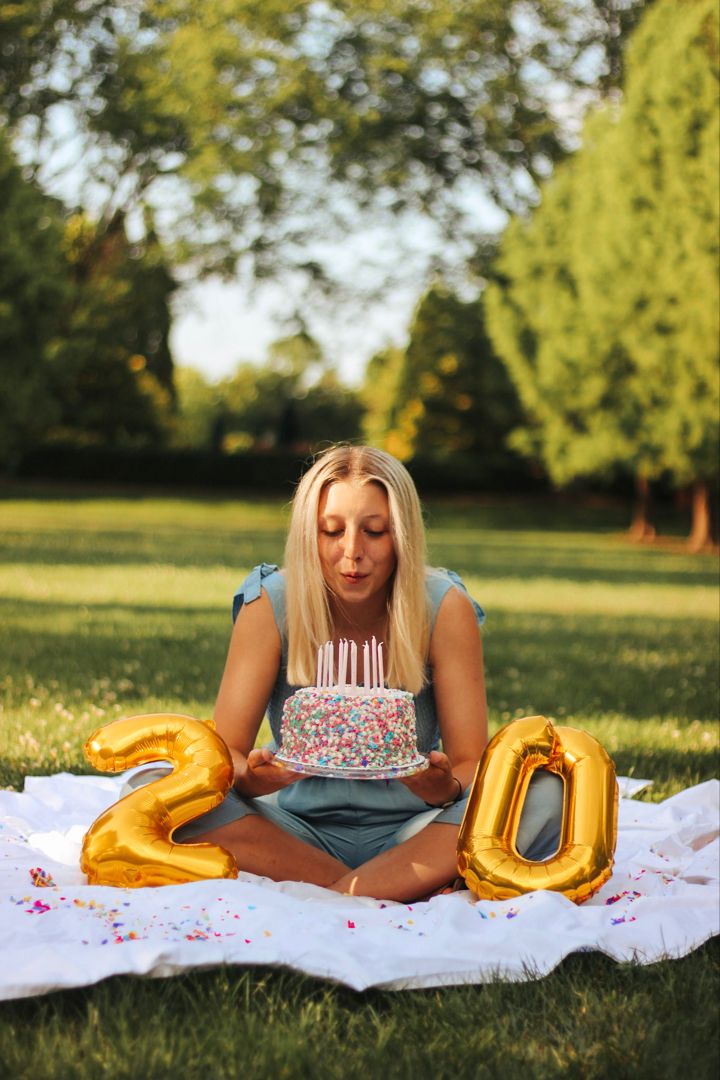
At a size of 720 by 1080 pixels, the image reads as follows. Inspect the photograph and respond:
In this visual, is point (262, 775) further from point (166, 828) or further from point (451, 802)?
point (451, 802)

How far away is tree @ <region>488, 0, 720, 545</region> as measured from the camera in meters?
21.8

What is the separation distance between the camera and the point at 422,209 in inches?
1404

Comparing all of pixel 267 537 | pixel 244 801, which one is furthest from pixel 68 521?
pixel 244 801

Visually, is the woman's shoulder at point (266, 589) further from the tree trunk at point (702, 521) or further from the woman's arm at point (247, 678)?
the tree trunk at point (702, 521)

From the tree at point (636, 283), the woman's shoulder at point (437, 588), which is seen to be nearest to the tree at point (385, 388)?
the tree at point (636, 283)

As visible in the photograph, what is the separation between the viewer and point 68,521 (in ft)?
86.8

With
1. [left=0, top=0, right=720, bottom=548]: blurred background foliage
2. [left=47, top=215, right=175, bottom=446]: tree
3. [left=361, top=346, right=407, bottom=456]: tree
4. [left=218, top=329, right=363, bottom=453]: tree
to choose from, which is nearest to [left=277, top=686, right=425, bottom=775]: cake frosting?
[left=0, top=0, right=720, bottom=548]: blurred background foliage

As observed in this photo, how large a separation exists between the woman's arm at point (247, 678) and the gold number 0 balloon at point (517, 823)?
771mm

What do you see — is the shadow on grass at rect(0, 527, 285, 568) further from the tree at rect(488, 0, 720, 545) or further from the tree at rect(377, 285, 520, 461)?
the tree at rect(377, 285, 520, 461)

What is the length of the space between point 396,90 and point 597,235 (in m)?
11.4

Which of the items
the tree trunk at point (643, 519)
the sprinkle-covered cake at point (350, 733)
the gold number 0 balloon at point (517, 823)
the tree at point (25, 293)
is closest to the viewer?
the sprinkle-covered cake at point (350, 733)

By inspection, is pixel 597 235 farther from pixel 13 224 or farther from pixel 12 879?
pixel 12 879

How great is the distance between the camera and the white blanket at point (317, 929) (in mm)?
3053

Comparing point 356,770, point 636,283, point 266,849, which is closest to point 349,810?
point 266,849
